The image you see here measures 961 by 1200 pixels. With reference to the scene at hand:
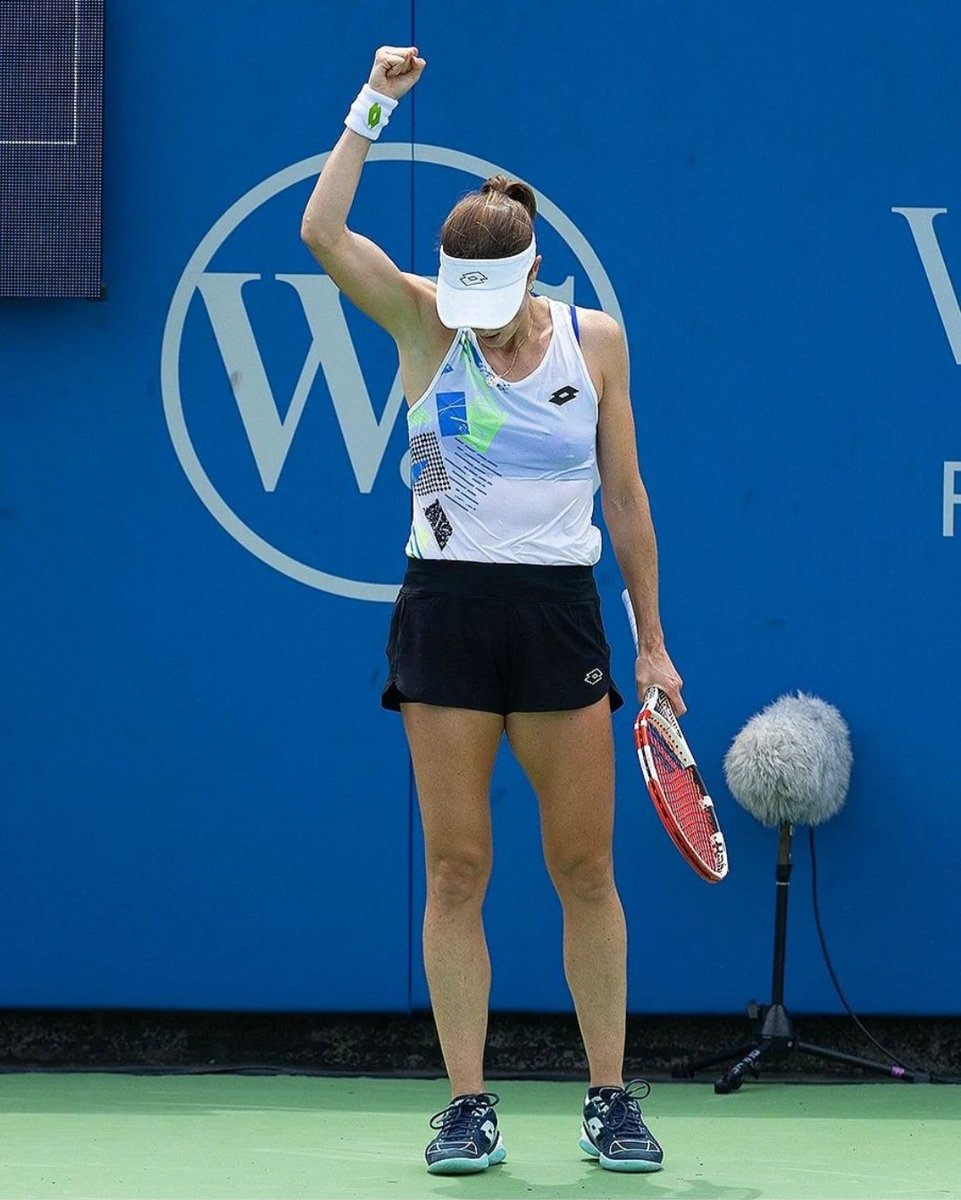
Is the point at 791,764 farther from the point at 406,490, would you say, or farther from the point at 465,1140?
the point at 465,1140

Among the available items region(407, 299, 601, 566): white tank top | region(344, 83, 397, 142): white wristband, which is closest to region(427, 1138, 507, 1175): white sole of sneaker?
region(407, 299, 601, 566): white tank top

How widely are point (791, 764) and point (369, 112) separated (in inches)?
71.8

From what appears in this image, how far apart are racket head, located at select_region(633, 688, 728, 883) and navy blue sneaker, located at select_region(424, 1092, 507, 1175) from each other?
1.87ft

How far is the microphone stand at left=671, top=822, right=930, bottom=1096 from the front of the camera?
4.27 metres

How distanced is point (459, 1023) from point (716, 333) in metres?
1.91

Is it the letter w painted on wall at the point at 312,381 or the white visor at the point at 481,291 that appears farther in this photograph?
the letter w painted on wall at the point at 312,381

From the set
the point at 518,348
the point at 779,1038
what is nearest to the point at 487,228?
the point at 518,348

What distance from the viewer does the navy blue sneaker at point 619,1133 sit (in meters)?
3.25

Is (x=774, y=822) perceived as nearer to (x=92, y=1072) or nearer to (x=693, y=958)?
(x=693, y=958)

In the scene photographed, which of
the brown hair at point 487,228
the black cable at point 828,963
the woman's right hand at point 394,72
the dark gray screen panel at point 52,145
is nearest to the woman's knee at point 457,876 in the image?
the brown hair at point 487,228

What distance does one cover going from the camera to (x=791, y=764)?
418 centimetres

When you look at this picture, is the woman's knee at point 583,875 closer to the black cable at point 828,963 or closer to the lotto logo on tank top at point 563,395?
the lotto logo on tank top at point 563,395

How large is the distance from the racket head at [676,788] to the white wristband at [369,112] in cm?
108

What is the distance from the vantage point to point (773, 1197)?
3102 mm
